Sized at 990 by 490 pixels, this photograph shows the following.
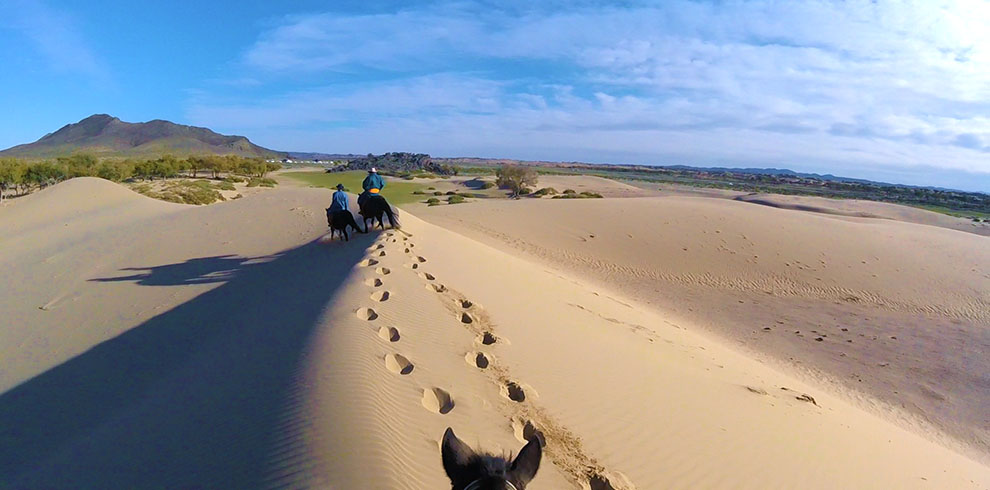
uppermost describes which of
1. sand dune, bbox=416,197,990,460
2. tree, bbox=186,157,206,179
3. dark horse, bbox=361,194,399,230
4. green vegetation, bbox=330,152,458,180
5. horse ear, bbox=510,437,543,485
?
green vegetation, bbox=330,152,458,180

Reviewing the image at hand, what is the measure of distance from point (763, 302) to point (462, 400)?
494 inches

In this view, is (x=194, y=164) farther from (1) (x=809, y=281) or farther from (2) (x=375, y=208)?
A: (1) (x=809, y=281)

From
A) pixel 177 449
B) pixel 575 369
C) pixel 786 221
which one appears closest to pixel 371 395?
pixel 177 449

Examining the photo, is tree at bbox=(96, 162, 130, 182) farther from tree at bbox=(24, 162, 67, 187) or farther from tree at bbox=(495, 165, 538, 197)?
tree at bbox=(495, 165, 538, 197)

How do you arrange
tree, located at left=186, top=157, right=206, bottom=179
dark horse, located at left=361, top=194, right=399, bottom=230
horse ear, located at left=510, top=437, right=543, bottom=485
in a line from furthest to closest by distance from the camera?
1. tree, located at left=186, top=157, right=206, bottom=179
2. dark horse, located at left=361, top=194, right=399, bottom=230
3. horse ear, located at left=510, top=437, right=543, bottom=485

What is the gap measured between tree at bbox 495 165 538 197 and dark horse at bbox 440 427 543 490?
44.4m

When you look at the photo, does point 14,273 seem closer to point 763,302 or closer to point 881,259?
point 763,302

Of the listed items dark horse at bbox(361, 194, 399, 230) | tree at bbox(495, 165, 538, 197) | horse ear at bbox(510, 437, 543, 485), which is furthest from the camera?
tree at bbox(495, 165, 538, 197)

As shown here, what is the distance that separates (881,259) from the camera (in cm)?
1761

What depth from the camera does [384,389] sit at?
4.07m

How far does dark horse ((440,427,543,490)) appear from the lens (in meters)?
1.71

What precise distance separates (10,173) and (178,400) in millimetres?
40744

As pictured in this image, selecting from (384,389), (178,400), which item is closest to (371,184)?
(178,400)

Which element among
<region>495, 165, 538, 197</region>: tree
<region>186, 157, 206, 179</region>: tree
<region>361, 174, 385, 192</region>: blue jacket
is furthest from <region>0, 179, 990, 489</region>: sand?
<region>186, 157, 206, 179</region>: tree
